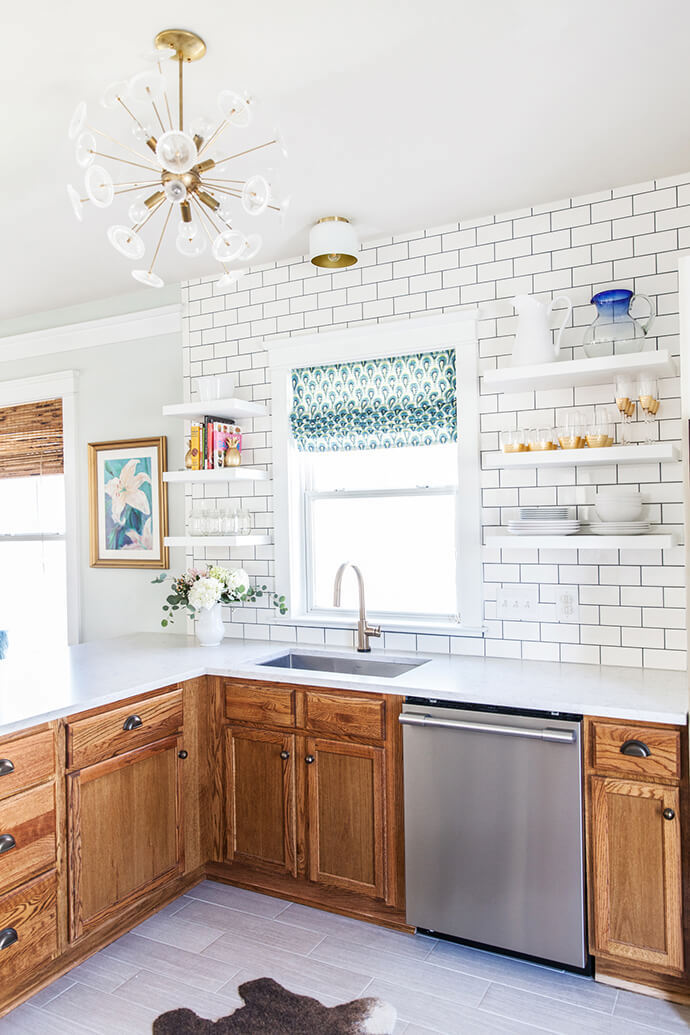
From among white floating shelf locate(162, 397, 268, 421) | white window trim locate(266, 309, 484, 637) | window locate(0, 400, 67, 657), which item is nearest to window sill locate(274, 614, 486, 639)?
white window trim locate(266, 309, 484, 637)

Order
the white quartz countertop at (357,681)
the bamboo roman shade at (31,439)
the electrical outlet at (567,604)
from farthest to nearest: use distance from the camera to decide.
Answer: the bamboo roman shade at (31,439), the electrical outlet at (567,604), the white quartz countertop at (357,681)

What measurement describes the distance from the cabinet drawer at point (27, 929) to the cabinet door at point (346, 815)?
3.14 feet

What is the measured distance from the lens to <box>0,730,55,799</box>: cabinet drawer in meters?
2.28

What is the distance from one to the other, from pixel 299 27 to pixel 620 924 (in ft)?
9.16

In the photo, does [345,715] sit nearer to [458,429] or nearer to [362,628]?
[362,628]

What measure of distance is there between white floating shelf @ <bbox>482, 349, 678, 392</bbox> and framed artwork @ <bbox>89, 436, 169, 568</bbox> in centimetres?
200

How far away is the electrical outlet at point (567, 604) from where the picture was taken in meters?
3.01

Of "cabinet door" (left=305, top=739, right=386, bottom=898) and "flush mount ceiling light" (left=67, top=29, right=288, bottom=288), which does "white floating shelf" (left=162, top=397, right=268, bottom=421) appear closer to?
"flush mount ceiling light" (left=67, top=29, right=288, bottom=288)

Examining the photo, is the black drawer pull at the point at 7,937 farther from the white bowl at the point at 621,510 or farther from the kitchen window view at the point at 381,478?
the white bowl at the point at 621,510

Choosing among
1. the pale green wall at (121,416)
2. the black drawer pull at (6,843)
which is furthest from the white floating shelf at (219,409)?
the black drawer pull at (6,843)

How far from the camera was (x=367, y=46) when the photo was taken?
2037 millimetres

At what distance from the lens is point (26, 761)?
2350mm

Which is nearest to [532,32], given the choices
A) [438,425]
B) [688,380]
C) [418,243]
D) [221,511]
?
[688,380]

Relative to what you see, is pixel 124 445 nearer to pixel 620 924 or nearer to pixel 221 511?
pixel 221 511
